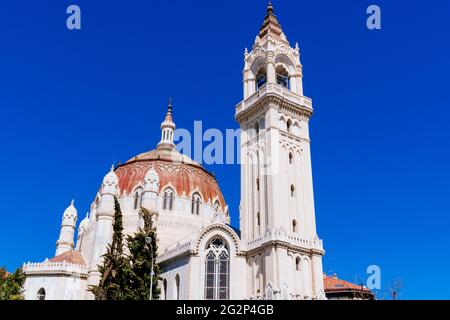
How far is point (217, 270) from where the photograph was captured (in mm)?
43656

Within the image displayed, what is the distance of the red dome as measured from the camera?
6444 centimetres

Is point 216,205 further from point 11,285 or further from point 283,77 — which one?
point 11,285

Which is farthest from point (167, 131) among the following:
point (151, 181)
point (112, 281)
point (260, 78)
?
point (112, 281)

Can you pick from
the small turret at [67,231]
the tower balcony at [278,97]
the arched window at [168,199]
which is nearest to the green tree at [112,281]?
the tower balcony at [278,97]

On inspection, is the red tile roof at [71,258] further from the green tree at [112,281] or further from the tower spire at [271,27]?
the tower spire at [271,27]

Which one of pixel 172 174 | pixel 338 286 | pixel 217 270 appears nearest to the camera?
pixel 217 270

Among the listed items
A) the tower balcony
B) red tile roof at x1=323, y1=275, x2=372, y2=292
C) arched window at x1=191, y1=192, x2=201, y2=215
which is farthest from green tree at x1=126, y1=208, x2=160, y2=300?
red tile roof at x1=323, y1=275, x2=372, y2=292

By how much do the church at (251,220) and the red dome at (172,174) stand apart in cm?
39

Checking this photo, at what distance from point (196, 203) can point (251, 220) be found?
756 inches

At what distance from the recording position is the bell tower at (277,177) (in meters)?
42.3

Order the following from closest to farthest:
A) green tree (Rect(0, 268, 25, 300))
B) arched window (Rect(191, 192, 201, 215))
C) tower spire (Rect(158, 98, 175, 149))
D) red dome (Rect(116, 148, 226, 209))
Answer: green tree (Rect(0, 268, 25, 300))
arched window (Rect(191, 192, 201, 215))
red dome (Rect(116, 148, 226, 209))
tower spire (Rect(158, 98, 175, 149))

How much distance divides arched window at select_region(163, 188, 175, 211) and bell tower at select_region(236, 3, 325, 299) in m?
16.7

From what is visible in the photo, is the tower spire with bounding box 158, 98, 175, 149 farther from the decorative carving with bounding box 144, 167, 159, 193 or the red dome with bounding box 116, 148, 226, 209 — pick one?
the decorative carving with bounding box 144, 167, 159, 193
